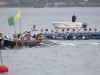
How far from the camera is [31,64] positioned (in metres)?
43.1

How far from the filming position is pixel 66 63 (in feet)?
144

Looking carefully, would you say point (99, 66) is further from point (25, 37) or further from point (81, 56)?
point (25, 37)

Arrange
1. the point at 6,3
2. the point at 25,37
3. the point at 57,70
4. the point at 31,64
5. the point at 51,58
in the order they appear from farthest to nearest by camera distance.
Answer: the point at 6,3
the point at 25,37
the point at 51,58
the point at 31,64
the point at 57,70

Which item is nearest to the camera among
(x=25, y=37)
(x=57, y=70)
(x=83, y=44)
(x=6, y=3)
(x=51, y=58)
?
(x=57, y=70)

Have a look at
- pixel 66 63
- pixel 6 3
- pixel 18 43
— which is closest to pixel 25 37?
pixel 18 43

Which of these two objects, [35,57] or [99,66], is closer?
[99,66]

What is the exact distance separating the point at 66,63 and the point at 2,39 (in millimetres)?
6922

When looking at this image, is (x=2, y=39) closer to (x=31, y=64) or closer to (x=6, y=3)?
(x=31, y=64)

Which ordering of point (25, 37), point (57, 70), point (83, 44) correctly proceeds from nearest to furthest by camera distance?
point (57, 70) → point (25, 37) → point (83, 44)

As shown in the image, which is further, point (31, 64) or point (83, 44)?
point (83, 44)

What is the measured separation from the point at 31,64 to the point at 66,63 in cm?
294

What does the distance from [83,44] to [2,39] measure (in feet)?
38.8

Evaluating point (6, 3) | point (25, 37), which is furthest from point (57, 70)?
point (6, 3)

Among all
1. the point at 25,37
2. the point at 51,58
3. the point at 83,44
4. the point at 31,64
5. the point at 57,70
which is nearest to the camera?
the point at 57,70
